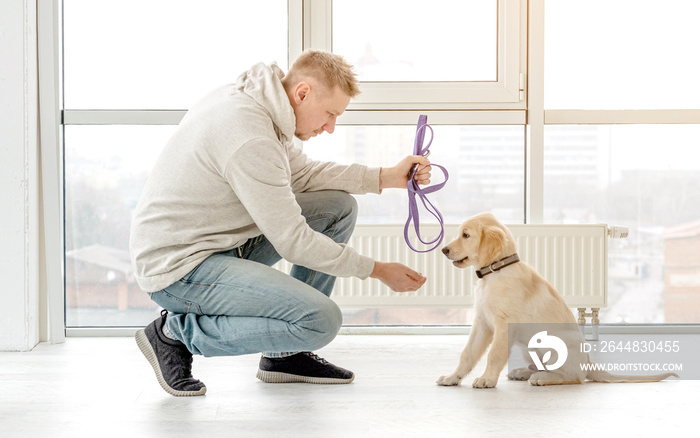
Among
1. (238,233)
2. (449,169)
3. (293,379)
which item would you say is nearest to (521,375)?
(293,379)

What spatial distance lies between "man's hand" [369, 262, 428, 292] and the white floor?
31cm

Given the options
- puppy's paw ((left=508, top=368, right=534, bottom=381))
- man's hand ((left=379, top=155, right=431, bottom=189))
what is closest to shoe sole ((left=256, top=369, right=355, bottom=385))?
puppy's paw ((left=508, top=368, right=534, bottom=381))

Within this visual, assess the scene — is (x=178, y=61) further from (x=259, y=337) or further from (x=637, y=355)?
(x=637, y=355)

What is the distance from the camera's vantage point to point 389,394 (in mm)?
2170

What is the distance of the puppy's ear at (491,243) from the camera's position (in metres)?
2.28

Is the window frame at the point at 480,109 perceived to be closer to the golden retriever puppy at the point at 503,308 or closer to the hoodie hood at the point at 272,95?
the golden retriever puppy at the point at 503,308

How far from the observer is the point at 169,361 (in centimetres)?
213

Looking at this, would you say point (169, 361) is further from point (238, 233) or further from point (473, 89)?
point (473, 89)

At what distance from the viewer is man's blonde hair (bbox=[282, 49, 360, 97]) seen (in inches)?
82.7

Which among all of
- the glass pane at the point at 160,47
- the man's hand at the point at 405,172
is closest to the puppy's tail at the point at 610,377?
the man's hand at the point at 405,172

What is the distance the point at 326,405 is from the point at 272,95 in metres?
0.84

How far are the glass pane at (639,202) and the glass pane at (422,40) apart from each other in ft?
1.49

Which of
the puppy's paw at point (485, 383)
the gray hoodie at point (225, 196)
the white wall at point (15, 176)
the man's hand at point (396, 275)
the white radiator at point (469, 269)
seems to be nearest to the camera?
the gray hoodie at point (225, 196)

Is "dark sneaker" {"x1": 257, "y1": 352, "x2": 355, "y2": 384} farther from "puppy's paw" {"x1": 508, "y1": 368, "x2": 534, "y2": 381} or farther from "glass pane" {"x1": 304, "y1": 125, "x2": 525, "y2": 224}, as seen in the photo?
"glass pane" {"x1": 304, "y1": 125, "x2": 525, "y2": 224}
